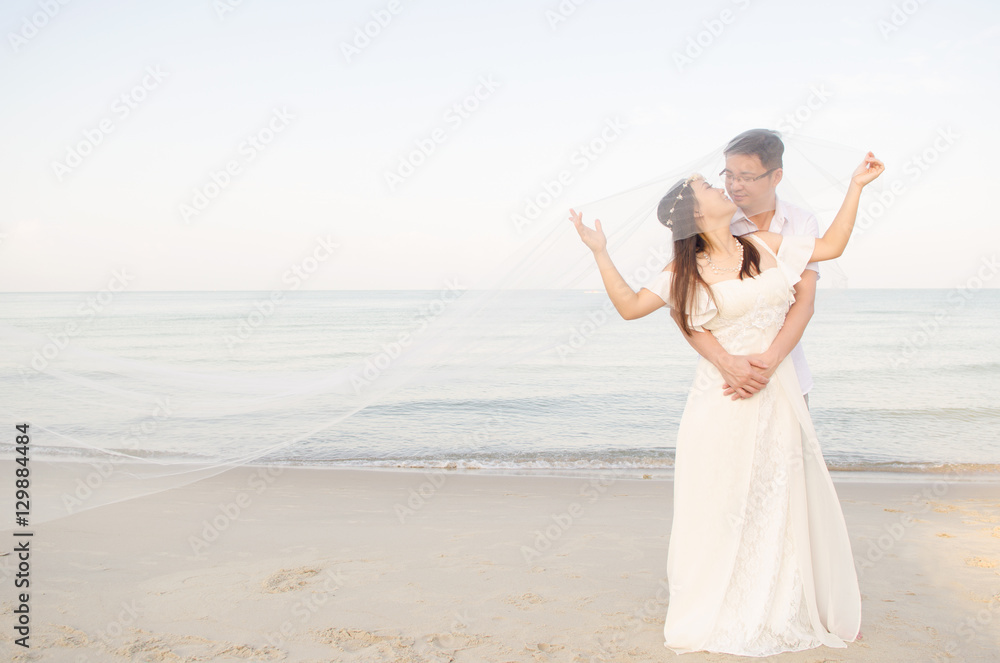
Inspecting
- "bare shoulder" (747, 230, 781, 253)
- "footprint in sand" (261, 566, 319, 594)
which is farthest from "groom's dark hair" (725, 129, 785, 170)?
"footprint in sand" (261, 566, 319, 594)

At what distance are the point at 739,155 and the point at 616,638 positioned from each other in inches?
94.4

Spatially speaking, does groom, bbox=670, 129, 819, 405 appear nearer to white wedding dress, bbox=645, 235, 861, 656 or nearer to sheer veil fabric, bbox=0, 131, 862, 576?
white wedding dress, bbox=645, 235, 861, 656

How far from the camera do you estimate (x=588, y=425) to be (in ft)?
34.7

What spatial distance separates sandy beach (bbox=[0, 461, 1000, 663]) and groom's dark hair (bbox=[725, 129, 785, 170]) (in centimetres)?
226

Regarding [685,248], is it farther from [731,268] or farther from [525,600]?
[525,600]

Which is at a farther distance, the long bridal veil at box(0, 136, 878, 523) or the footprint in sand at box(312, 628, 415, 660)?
the long bridal veil at box(0, 136, 878, 523)

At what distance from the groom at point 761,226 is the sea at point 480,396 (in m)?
0.29

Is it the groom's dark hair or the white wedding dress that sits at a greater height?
the groom's dark hair

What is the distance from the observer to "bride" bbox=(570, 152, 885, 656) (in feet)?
9.92

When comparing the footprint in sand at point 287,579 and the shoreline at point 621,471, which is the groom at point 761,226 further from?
the shoreline at point 621,471

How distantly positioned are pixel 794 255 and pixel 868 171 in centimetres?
56

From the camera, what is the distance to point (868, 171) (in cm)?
312

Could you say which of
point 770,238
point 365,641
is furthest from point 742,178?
point 365,641

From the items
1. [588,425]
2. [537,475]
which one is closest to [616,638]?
[537,475]
